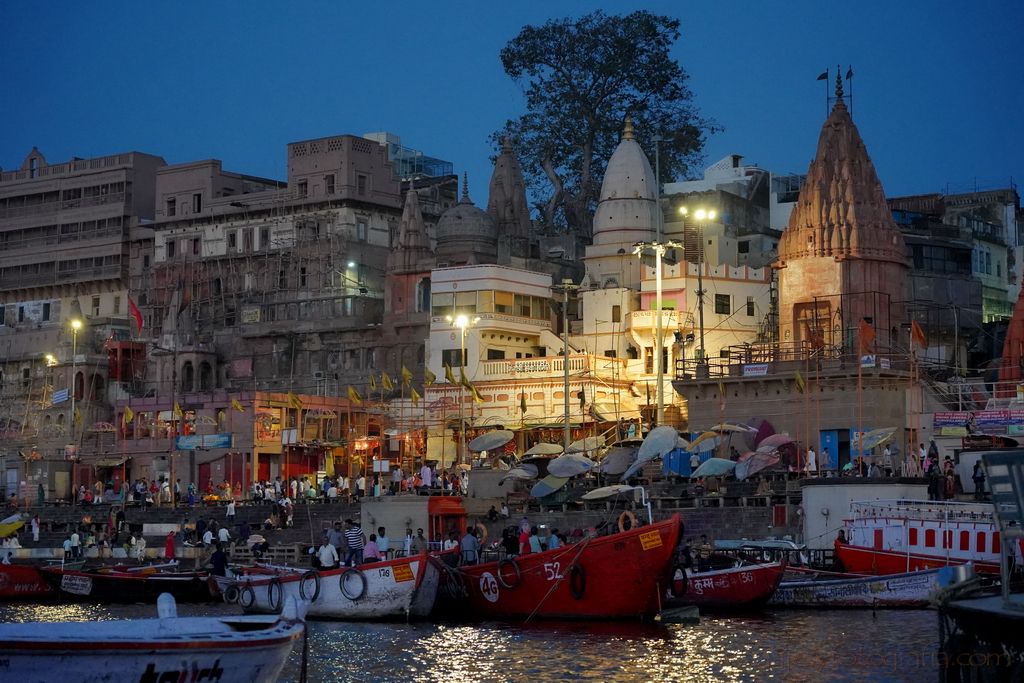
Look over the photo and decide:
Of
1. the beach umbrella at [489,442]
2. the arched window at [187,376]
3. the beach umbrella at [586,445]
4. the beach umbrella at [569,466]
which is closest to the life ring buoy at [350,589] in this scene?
the beach umbrella at [569,466]

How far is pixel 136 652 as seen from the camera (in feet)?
63.2

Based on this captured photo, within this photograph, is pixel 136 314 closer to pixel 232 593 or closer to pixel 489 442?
pixel 489 442

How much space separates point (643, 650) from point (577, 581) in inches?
136

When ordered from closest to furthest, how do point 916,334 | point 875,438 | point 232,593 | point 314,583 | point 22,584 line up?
point 314,583, point 232,593, point 22,584, point 875,438, point 916,334

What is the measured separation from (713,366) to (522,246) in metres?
22.3

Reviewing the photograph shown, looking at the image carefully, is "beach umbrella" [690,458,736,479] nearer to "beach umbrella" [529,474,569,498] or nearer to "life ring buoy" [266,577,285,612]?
"beach umbrella" [529,474,569,498]

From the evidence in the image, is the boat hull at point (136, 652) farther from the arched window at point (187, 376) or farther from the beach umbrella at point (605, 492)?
the arched window at point (187, 376)

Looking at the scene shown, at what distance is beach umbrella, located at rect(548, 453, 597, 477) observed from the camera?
151 feet

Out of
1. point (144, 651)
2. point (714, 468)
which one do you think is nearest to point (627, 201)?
point (714, 468)

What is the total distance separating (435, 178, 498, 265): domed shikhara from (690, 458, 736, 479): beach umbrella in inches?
1090

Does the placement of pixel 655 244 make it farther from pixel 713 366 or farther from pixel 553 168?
pixel 553 168

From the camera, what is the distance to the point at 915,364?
5003 centimetres

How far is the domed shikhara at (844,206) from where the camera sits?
54.9 meters

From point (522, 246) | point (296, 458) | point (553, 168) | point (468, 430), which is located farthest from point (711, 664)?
point (553, 168)
